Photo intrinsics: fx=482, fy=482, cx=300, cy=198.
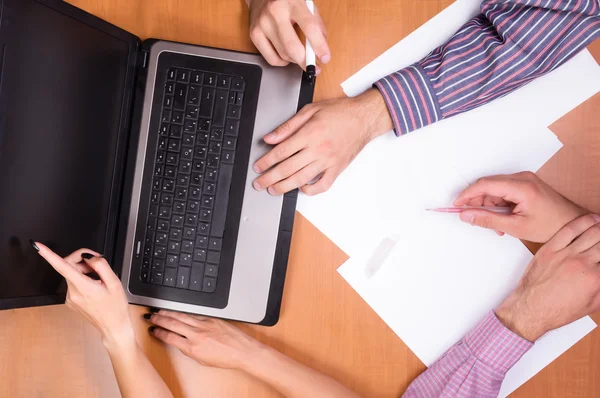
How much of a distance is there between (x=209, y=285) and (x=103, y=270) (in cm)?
19

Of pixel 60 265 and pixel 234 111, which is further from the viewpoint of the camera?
pixel 234 111

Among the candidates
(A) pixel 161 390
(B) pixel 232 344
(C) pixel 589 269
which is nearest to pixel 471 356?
(C) pixel 589 269

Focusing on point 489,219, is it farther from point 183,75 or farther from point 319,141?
point 183,75

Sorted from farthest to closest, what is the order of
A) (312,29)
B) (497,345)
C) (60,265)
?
(497,345)
(312,29)
(60,265)

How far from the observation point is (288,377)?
2.78 feet

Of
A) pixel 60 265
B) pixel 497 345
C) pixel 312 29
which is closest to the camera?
pixel 60 265

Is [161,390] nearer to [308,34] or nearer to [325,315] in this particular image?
[325,315]

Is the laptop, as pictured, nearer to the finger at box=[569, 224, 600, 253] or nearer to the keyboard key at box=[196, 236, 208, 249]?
the keyboard key at box=[196, 236, 208, 249]

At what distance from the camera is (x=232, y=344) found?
85 centimetres

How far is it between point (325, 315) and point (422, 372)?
206 millimetres

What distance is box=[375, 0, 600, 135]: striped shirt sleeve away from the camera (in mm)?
803

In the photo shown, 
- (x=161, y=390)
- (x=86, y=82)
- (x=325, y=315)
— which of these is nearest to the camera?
(x=86, y=82)

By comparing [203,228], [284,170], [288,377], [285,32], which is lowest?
[288,377]

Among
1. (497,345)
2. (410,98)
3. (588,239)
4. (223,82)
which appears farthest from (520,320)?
(223,82)
